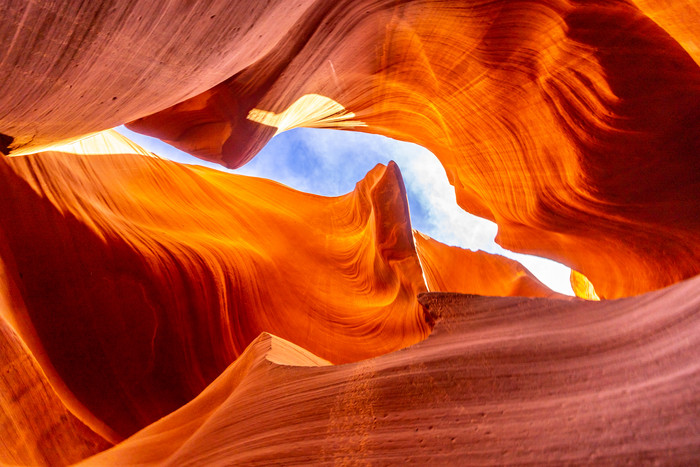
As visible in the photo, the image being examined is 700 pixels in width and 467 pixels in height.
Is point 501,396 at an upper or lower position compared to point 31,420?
upper

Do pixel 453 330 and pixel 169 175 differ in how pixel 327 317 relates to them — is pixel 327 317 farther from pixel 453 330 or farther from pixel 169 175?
pixel 453 330

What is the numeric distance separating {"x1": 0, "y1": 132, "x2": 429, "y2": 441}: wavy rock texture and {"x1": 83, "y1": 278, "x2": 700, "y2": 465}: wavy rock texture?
2.01 meters

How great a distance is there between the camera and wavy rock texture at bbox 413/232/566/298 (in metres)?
6.66

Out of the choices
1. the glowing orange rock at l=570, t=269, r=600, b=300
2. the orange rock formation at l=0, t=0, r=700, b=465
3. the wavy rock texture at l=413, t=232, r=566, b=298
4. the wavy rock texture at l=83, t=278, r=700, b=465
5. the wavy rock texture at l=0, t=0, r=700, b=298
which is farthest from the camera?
the glowing orange rock at l=570, t=269, r=600, b=300

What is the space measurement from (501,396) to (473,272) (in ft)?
22.0

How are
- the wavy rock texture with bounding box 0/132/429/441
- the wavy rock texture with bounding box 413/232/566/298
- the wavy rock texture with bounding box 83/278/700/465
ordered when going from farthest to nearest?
the wavy rock texture with bounding box 413/232/566/298 → the wavy rock texture with bounding box 0/132/429/441 → the wavy rock texture with bounding box 83/278/700/465

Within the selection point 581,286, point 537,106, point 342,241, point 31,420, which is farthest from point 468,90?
point 581,286

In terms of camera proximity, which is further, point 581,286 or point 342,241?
point 581,286

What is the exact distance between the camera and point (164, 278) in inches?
138

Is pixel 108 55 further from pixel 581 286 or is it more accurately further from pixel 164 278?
pixel 581 286

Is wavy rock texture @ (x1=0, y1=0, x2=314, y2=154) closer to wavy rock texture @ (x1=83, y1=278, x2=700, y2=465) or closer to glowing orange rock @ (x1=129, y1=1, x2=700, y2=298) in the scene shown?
glowing orange rock @ (x1=129, y1=1, x2=700, y2=298)

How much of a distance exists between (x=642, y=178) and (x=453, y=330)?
291cm

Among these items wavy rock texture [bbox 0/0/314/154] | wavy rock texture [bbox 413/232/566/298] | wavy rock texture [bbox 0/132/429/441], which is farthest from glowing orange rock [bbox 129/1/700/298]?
wavy rock texture [bbox 413/232/566/298]

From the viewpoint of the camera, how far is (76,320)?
2.96 meters
